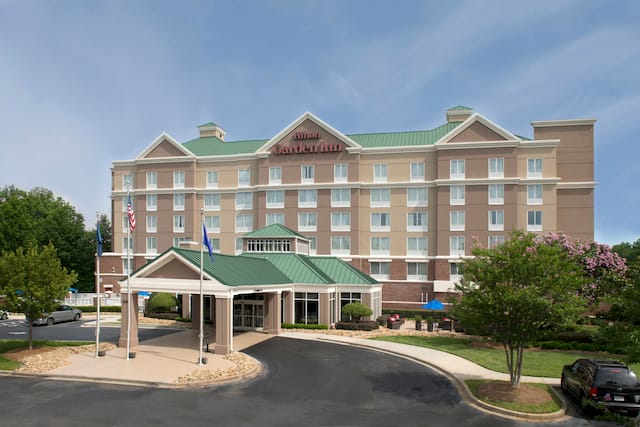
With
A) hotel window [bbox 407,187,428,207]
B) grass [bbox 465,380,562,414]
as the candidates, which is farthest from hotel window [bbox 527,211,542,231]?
grass [bbox 465,380,562,414]

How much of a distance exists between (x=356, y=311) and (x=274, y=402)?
20.7m

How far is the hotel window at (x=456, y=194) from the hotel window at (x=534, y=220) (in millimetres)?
7112

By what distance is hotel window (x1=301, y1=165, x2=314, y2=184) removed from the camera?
5756 centimetres

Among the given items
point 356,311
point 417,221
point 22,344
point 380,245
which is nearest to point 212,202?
point 380,245

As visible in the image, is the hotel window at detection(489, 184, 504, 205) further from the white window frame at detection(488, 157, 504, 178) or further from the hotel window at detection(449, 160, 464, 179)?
the hotel window at detection(449, 160, 464, 179)

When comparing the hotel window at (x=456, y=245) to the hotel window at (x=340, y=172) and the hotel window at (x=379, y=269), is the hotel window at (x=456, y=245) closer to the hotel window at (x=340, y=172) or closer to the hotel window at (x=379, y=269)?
the hotel window at (x=379, y=269)

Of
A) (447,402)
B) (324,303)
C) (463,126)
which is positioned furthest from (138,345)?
(463,126)

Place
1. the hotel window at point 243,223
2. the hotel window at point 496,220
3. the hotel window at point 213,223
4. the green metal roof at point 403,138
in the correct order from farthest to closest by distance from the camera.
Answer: the hotel window at point 213,223 → the hotel window at point 243,223 → the green metal roof at point 403,138 → the hotel window at point 496,220

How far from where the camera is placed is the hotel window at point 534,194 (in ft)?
170

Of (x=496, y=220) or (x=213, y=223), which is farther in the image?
(x=213, y=223)

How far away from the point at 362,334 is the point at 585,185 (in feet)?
108

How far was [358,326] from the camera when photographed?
3856 centimetres

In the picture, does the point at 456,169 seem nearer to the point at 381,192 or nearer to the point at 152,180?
the point at 381,192

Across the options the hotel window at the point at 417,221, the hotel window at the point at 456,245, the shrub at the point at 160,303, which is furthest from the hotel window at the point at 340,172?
the shrub at the point at 160,303
